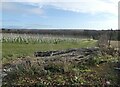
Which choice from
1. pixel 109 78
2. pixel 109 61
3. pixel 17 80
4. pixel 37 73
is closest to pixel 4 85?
pixel 17 80

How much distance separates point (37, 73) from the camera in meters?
8.20

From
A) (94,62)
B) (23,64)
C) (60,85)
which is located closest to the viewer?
(60,85)

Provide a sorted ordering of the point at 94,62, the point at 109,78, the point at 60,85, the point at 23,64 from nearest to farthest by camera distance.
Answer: the point at 60,85
the point at 109,78
the point at 23,64
the point at 94,62

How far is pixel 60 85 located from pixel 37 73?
1067 mm

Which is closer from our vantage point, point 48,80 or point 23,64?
point 48,80

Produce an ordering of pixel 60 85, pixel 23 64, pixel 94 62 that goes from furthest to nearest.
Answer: pixel 94 62 → pixel 23 64 → pixel 60 85

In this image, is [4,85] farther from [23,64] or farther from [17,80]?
[23,64]

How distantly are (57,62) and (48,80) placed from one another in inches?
52.0

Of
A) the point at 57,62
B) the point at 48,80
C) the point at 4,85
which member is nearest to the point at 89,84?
the point at 48,80

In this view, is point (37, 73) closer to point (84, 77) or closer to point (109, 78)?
point (84, 77)

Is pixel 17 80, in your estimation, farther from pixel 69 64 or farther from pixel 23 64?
pixel 69 64

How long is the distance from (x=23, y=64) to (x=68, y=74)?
1.42 metres

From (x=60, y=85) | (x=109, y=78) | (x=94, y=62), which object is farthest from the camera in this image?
(x=94, y=62)

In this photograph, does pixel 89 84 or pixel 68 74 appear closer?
pixel 89 84
